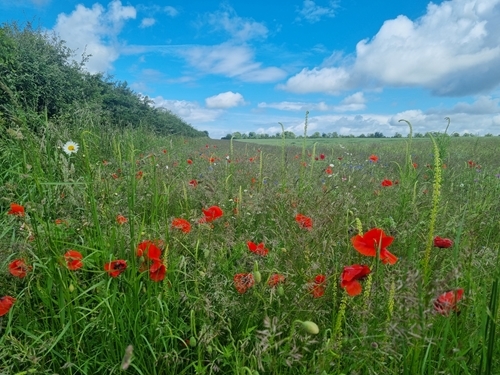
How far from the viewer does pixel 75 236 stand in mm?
1812

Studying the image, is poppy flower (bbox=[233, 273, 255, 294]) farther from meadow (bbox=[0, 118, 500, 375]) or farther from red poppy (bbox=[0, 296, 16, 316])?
red poppy (bbox=[0, 296, 16, 316])

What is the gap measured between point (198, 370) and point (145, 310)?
30 centimetres

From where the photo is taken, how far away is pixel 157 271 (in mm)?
1198

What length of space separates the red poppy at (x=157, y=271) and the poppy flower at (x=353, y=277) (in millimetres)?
631

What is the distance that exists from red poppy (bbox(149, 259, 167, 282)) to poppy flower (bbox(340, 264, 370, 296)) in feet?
2.07

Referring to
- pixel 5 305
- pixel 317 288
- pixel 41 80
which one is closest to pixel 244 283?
pixel 317 288

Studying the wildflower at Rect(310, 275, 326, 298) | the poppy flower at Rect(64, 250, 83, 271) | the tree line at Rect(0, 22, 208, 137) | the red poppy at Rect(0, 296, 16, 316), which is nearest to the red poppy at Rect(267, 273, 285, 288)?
the wildflower at Rect(310, 275, 326, 298)

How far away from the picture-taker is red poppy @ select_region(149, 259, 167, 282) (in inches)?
46.1

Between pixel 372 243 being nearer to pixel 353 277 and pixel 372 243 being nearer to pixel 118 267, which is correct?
pixel 353 277

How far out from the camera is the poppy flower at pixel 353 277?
884mm

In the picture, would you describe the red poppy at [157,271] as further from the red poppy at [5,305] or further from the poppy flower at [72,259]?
the red poppy at [5,305]

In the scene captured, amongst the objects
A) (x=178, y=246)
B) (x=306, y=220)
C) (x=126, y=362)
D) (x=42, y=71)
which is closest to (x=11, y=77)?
(x=42, y=71)

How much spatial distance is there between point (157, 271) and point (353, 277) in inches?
26.8

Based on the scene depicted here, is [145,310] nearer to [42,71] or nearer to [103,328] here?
[103,328]
